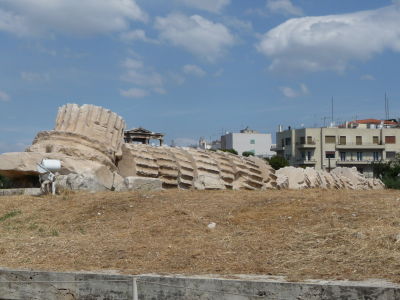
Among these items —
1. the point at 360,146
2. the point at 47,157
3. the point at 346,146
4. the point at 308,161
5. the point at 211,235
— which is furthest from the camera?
the point at 308,161

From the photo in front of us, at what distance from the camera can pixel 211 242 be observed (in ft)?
24.9

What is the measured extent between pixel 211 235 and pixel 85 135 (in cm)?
798

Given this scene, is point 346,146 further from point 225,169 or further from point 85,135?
point 85,135

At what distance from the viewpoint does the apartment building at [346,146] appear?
7525cm

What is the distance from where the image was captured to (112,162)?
50.1ft

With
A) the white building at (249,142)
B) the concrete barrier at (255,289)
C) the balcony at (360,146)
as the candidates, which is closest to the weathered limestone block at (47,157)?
the concrete barrier at (255,289)

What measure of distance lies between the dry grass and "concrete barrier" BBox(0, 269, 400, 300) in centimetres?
38

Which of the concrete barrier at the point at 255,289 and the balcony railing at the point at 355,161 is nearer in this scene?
the concrete barrier at the point at 255,289

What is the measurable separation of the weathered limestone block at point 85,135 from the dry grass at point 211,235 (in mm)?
3781

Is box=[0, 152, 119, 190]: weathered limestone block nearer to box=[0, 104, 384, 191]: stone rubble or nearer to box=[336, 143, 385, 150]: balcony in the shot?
box=[0, 104, 384, 191]: stone rubble

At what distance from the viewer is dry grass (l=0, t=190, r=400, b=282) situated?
647 centimetres

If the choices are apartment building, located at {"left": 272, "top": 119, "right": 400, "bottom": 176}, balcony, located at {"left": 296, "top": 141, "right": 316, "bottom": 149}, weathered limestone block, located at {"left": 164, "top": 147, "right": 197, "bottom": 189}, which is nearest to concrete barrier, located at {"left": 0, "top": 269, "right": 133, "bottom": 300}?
weathered limestone block, located at {"left": 164, "top": 147, "right": 197, "bottom": 189}

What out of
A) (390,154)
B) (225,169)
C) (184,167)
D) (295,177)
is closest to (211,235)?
(184,167)

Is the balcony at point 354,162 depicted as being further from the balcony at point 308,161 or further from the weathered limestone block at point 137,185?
the weathered limestone block at point 137,185
